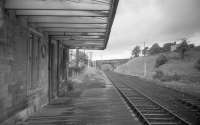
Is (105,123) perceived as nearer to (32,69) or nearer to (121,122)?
(121,122)

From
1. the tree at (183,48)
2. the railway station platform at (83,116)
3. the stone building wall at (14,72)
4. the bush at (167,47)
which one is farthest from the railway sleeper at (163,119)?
the bush at (167,47)

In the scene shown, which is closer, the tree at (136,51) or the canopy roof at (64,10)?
the canopy roof at (64,10)

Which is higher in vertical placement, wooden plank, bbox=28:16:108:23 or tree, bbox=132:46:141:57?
tree, bbox=132:46:141:57

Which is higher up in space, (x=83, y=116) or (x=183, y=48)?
(x=183, y=48)

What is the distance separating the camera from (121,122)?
904 cm

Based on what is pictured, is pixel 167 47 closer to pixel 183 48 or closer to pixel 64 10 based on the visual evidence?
pixel 183 48

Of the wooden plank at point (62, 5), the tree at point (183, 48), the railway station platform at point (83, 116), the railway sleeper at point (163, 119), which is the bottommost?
the railway sleeper at point (163, 119)

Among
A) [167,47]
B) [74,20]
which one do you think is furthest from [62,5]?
[167,47]

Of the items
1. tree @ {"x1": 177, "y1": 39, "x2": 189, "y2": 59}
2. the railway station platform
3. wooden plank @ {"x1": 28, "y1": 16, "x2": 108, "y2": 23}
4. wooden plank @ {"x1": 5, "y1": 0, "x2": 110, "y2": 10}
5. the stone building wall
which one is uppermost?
tree @ {"x1": 177, "y1": 39, "x2": 189, "y2": 59}

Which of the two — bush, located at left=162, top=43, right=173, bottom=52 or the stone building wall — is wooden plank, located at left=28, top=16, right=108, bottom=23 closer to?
the stone building wall

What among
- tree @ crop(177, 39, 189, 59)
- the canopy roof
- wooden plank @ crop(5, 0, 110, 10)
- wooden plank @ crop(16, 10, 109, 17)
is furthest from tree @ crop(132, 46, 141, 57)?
wooden plank @ crop(5, 0, 110, 10)

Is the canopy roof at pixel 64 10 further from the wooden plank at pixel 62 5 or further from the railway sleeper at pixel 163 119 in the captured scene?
the railway sleeper at pixel 163 119

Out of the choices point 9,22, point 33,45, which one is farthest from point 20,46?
point 33,45

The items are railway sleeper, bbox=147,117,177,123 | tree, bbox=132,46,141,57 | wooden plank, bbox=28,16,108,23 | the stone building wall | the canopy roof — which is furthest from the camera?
tree, bbox=132,46,141,57
